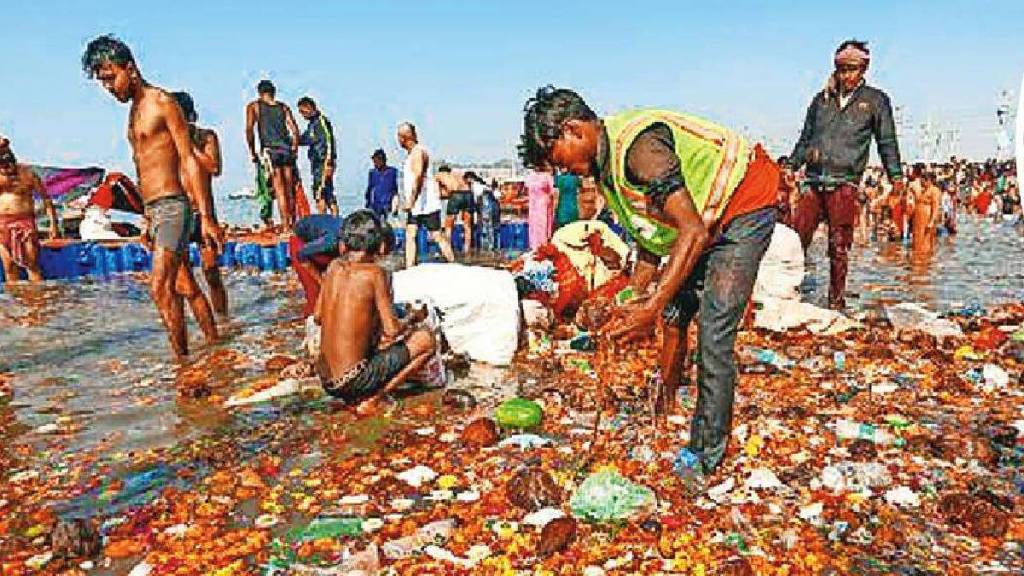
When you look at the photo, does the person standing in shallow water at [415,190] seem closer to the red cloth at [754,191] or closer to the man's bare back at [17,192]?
the man's bare back at [17,192]

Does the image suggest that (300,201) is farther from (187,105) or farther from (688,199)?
(688,199)

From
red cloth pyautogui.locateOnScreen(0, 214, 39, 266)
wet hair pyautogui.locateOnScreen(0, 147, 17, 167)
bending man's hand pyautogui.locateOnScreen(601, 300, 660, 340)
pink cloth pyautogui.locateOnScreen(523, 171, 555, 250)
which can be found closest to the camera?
bending man's hand pyautogui.locateOnScreen(601, 300, 660, 340)

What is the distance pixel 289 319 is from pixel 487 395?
132 inches

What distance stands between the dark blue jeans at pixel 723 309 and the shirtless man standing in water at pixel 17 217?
373 inches

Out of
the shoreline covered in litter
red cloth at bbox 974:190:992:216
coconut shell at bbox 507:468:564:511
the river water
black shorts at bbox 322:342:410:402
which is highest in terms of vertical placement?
black shorts at bbox 322:342:410:402

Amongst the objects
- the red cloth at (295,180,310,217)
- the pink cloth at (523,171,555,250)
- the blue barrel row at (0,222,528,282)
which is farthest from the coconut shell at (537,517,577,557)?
the red cloth at (295,180,310,217)

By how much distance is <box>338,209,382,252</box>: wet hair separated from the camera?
4586mm

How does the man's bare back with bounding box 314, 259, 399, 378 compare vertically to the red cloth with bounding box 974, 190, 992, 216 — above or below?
above

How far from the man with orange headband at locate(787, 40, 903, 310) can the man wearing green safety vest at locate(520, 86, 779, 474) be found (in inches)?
149

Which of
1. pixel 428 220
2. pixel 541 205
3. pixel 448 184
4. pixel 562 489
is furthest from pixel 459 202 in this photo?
pixel 562 489

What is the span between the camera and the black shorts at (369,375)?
4543mm

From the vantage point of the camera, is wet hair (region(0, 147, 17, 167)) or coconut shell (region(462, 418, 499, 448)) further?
wet hair (region(0, 147, 17, 167))

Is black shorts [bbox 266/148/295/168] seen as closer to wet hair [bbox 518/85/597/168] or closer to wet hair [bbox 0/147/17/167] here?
wet hair [bbox 0/147/17/167]

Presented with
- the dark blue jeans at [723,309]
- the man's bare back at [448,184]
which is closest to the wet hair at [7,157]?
the man's bare back at [448,184]
